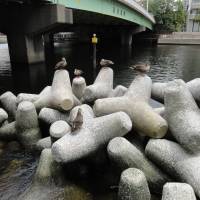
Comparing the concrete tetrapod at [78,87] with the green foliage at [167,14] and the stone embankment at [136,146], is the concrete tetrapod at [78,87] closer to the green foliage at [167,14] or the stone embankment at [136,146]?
the stone embankment at [136,146]

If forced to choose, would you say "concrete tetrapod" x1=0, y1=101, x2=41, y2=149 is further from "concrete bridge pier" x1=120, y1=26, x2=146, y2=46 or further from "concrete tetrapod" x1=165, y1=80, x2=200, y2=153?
"concrete bridge pier" x1=120, y1=26, x2=146, y2=46

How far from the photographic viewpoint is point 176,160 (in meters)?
4.15

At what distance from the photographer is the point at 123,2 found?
81.0ft

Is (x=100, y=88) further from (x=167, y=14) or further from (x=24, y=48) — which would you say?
(x=167, y=14)

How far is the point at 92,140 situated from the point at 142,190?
1300 mm

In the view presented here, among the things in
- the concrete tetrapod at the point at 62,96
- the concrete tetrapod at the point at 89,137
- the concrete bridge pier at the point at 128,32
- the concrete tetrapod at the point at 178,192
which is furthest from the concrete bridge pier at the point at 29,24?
the concrete bridge pier at the point at 128,32

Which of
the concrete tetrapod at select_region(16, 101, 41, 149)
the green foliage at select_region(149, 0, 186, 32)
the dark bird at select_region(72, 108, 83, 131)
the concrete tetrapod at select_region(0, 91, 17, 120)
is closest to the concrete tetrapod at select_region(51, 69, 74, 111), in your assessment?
the concrete tetrapod at select_region(16, 101, 41, 149)

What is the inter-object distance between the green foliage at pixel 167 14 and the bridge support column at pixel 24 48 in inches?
1591

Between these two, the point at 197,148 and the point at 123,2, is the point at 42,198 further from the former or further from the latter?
the point at 123,2

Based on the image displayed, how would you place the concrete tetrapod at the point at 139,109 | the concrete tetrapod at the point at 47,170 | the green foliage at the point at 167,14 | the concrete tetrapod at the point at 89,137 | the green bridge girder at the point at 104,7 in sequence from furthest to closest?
the green foliage at the point at 167,14 < the green bridge girder at the point at 104,7 < the concrete tetrapod at the point at 139,109 < the concrete tetrapod at the point at 47,170 < the concrete tetrapod at the point at 89,137

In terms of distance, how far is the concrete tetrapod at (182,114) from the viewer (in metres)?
4.15

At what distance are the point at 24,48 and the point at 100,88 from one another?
1507 cm

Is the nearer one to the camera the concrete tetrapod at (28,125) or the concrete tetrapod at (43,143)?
the concrete tetrapod at (43,143)

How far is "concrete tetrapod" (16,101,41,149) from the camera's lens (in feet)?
19.1
